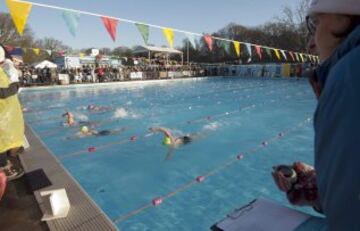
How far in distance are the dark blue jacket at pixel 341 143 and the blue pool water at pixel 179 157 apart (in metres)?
3.51

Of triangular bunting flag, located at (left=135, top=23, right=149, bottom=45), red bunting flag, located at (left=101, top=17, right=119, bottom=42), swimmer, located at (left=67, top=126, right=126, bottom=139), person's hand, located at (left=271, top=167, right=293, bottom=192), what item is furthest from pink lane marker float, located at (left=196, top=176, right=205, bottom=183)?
triangular bunting flag, located at (left=135, top=23, right=149, bottom=45)

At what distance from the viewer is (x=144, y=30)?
32.5 feet

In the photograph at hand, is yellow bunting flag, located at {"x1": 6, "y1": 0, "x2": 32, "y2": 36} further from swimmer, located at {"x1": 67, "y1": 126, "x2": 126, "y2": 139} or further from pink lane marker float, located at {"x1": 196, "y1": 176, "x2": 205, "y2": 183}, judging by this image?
pink lane marker float, located at {"x1": 196, "y1": 176, "x2": 205, "y2": 183}

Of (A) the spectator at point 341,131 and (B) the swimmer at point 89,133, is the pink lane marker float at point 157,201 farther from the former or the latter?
(B) the swimmer at point 89,133

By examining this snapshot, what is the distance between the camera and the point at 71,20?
8062mm

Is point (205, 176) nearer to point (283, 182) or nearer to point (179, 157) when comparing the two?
point (179, 157)

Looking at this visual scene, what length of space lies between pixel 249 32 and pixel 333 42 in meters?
48.8

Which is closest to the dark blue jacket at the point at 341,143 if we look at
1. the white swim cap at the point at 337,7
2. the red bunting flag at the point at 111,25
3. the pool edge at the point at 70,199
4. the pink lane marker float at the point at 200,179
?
the white swim cap at the point at 337,7

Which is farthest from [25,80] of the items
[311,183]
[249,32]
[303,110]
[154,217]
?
[249,32]

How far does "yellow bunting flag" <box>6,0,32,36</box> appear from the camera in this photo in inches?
259

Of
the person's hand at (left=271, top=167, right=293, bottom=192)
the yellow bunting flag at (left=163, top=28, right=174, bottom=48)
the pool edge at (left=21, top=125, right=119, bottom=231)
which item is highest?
the yellow bunting flag at (left=163, top=28, right=174, bottom=48)

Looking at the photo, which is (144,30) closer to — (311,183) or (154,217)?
(154,217)

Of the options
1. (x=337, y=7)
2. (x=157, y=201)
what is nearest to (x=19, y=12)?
(x=157, y=201)

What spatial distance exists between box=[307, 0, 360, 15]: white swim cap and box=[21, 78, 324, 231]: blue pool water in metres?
3.62
